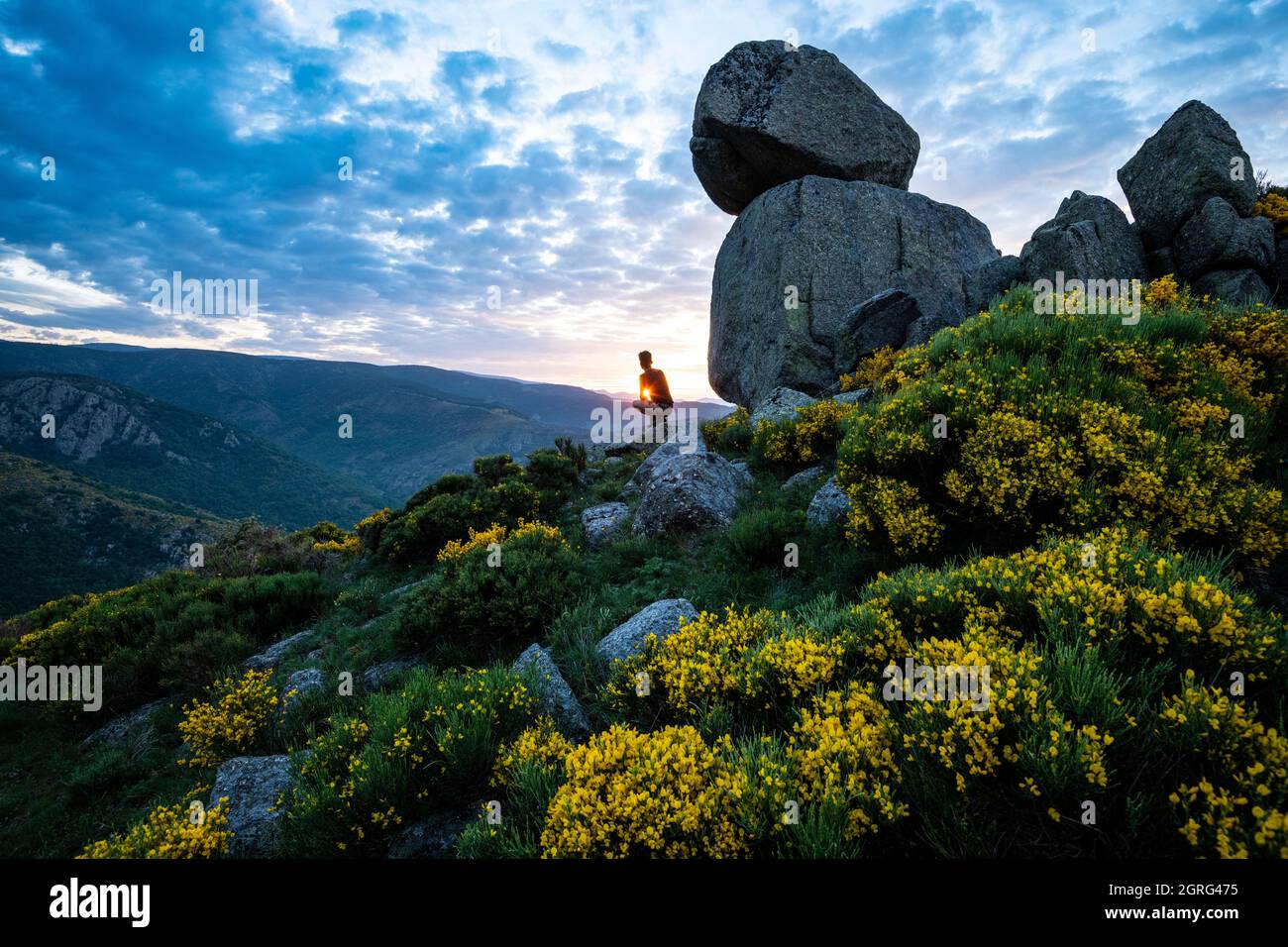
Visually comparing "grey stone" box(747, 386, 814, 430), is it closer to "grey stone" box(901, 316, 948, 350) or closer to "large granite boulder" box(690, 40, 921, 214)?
"grey stone" box(901, 316, 948, 350)

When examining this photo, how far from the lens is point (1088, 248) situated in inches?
535

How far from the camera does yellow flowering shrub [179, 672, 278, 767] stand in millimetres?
6543

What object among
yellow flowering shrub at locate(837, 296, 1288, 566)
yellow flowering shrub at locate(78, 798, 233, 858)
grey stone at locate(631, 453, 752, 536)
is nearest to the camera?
yellow flowering shrub at locate(78, 798, 233, 858)

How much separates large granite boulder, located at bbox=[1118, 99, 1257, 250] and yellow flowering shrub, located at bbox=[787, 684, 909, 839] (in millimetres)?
18701

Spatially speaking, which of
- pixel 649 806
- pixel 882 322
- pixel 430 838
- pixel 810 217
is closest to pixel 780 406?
pixel 882 322

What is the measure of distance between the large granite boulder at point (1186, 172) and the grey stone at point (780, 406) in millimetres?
10979

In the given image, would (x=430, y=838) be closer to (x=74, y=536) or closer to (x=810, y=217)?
(x=810, y=217)

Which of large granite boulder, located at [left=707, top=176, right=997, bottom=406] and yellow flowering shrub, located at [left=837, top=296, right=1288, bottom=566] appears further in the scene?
large granite boulder, located at [left=707, top=176, right=997, bottom=406]

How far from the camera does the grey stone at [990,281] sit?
14.9 metres

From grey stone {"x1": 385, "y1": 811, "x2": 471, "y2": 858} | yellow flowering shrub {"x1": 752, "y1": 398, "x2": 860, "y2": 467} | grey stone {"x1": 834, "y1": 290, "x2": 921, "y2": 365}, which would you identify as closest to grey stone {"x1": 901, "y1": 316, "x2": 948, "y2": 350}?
grey stone {"x1": 834, "y1": 290, "x2": 921, "y2": 365}

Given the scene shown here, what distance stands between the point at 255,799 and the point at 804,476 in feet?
32.2

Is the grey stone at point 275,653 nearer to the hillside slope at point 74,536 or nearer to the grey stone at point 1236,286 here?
the grey stone at point 1236,286

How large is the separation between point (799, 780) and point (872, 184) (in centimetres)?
2145

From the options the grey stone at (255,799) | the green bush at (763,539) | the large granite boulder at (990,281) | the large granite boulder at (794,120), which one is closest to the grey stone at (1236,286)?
the large granite boulder at (990,281)
